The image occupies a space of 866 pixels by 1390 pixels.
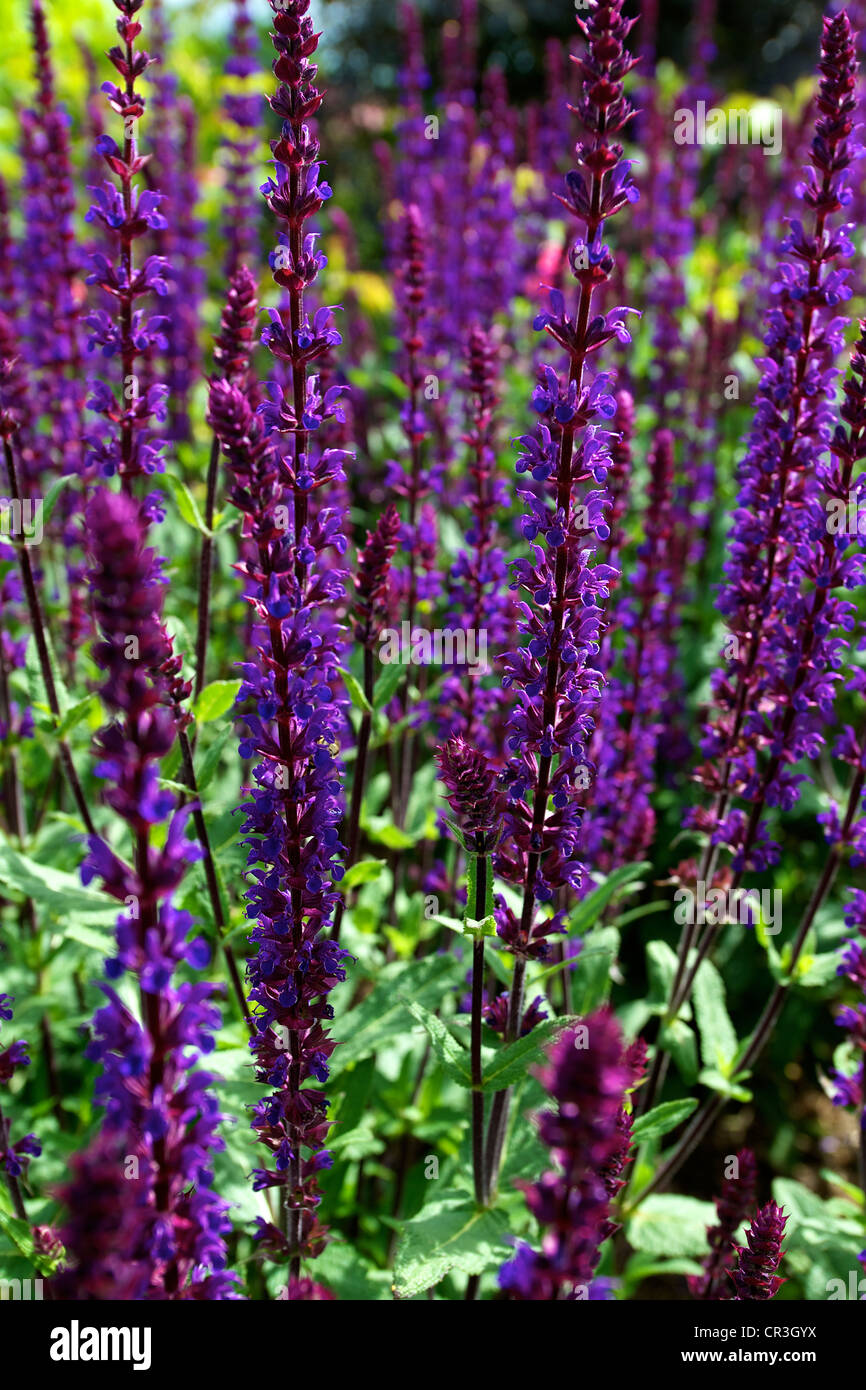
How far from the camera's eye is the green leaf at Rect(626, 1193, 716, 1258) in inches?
163

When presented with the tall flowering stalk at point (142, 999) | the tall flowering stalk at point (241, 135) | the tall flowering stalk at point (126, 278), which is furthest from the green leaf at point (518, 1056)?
the tall flowering stalk at point (241, 135)

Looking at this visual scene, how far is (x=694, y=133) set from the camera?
8.26 metres

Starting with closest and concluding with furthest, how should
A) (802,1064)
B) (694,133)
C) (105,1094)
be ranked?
(105,1094) < (802,1064) < (694,133)

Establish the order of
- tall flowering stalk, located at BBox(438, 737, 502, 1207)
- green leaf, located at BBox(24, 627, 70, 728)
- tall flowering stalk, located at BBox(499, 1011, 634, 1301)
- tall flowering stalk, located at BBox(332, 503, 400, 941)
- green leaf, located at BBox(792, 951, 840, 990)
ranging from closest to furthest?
tall flowering stalk, located at BBox(499, 1011, 634, 1301) → tall flowering stalk, located at BBox(438, 737, 502, 1207) → tall flowering stalk, located at BBox(332, 503, 400, 941) → green leaf, located at BBox(24, 627, 70, 728) → green leaf, located at BBox(792, 951, 840, 990)

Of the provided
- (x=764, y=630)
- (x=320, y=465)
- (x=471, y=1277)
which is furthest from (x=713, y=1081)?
(x=320, y=465)

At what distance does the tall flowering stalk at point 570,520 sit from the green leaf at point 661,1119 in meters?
1.03

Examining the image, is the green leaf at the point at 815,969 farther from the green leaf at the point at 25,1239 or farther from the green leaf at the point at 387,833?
the green leaf at the point at 25,1239

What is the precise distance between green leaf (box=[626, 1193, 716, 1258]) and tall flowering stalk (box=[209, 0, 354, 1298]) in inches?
72.0

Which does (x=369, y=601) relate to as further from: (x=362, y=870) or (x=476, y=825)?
(x=476, y=825)

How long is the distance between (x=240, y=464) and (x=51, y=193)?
10.4 ft

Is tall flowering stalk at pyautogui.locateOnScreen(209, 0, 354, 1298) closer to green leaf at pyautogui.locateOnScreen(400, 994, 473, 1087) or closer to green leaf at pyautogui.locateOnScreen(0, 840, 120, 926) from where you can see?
green leaf at pyautogui.locateOnScreen(400, 994, 473, 1087)

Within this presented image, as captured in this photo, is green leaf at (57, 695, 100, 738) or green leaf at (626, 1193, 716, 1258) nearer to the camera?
green leaf at (57, 695, 100, 738)

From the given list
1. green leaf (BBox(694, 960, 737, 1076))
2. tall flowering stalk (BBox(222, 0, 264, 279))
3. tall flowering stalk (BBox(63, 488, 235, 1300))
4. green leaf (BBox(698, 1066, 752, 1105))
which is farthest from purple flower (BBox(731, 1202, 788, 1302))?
tall flowering stalk (BBox(222, 0, 264, 279))
